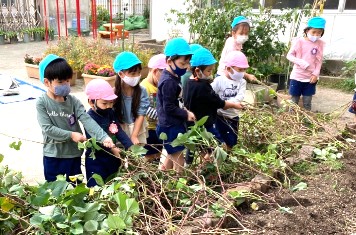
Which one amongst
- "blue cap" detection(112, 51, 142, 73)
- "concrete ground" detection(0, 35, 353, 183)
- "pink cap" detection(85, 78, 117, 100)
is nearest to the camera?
"pink cap" detection(85, 78, 117, 100)

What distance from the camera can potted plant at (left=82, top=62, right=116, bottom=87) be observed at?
683cm

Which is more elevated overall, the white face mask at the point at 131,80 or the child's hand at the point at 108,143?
the white face mask at the point at 131,80


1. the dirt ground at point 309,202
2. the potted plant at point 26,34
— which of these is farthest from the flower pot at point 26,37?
the dirt ground at point 309,202

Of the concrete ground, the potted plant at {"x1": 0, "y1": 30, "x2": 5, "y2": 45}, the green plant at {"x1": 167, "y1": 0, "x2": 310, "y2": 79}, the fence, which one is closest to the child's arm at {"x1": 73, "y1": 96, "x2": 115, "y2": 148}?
the concrete ground

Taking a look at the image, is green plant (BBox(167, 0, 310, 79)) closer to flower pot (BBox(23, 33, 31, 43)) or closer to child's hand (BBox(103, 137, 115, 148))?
→ child's hand (BBox(103, 137, 115, 148))

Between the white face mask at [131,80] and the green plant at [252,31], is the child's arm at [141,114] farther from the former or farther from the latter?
the green plant at [252,31]

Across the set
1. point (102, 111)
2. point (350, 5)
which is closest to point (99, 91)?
point (102, 111)

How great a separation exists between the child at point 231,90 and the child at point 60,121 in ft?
4.39

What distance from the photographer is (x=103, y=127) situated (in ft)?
9.82

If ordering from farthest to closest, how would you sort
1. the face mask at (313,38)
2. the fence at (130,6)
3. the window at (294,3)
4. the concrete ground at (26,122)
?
the fence at (130,6)
the window at (294,3)
the face mask at (313,38)
the concrete ground at (26,122)

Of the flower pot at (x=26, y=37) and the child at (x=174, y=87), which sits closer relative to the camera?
the child at (x=174, y=87)

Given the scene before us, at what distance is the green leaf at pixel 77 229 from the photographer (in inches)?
73.4

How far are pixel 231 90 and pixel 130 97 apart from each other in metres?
0.99

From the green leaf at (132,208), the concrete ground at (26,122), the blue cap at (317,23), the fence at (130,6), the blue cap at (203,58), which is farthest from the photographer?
the fence at (130,6)
